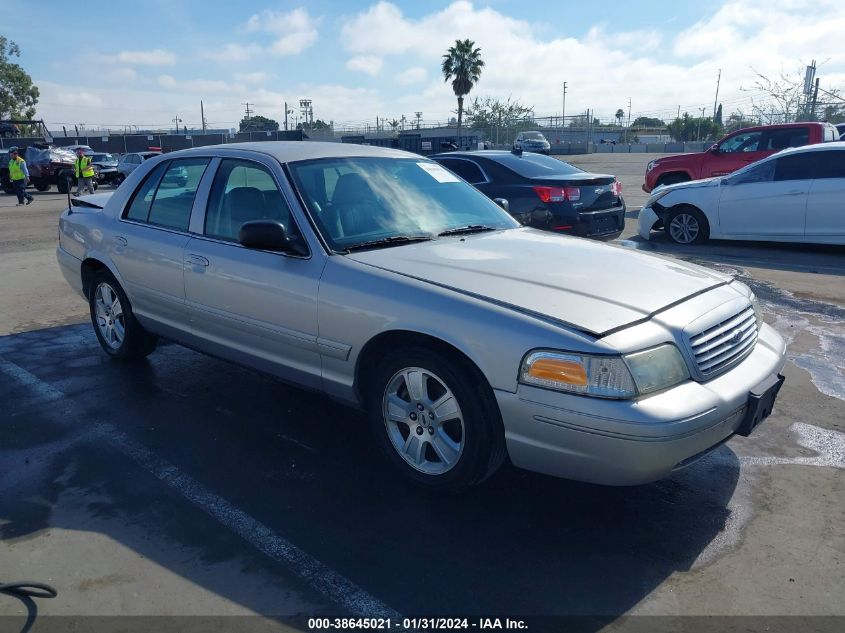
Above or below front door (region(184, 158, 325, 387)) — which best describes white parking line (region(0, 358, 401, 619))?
below

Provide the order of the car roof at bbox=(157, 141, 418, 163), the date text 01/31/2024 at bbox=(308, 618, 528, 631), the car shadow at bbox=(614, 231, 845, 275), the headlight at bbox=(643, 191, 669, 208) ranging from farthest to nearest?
the headlight at bbox=(643, 191, 669, 208) < the car shadow at bbox=(614, 231, 845, 275) < the car roof at bbox=(157, 141, 418, 163) < the date text 01/31/2024 at bbox=(308, 618, 528, 631)

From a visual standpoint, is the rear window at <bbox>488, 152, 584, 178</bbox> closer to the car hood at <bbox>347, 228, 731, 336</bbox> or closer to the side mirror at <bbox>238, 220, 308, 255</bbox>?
the car hood at <bbox>347, 228, 731, 336</bbox>

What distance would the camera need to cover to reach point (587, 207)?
27.3 ft

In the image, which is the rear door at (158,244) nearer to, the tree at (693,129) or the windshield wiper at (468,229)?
the windshield wiper at (468,229)

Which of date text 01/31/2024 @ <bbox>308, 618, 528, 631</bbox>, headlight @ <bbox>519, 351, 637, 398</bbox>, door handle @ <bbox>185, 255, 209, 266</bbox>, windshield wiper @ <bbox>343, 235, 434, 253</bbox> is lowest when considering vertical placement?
date text 01/31/2024 @ <bbox>308, 618, 528, 631</bbox>

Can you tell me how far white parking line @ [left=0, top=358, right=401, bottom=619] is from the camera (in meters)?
2.73

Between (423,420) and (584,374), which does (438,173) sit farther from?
(584,374)

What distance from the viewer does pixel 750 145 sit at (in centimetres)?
1431

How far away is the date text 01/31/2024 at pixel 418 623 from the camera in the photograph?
2598 mm

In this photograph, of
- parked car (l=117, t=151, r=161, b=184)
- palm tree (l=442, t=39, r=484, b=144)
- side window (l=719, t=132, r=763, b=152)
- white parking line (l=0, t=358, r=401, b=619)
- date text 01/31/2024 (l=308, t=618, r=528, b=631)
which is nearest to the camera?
date text 01/31/2024 (l=308, t=618, r=528, b=631)

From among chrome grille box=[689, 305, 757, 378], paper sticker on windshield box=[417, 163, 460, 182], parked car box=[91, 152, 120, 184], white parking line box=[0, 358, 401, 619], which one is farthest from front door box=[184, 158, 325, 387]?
parked car box=[91, 152, 120, 184]

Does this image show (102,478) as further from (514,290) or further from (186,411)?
(514,290)

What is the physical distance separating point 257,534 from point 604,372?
1.71m

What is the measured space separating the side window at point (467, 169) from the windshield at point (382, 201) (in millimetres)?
4193
